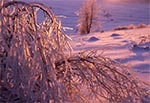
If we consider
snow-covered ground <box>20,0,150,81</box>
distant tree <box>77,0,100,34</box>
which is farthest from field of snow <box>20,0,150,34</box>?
distant tree <box>77,0,100,34</box>

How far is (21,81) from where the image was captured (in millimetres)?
3416

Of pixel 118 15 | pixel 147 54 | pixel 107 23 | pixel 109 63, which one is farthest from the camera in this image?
pixel 118 15

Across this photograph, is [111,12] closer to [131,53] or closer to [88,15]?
[88,15]

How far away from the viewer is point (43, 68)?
3.41m

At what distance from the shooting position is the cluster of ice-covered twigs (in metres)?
3.40

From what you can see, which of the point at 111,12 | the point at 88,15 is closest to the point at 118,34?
the point at 88,15

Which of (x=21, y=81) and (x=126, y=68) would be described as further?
(x=126, y=68)

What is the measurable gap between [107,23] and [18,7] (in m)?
18.2

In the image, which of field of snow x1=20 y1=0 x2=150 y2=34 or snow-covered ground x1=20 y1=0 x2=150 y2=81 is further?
field of snow x1=20 y1=0 x2=150 y2=34

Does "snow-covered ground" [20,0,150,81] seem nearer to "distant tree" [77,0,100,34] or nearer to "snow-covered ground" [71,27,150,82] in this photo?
"snow-covered ground" [71,27,150,82]

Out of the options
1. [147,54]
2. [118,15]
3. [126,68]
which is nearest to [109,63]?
[126,68]

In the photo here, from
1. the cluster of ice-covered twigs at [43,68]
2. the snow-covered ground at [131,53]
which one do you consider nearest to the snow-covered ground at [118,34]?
the snow-covered ground at [131,53]

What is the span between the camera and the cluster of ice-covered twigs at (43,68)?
11.2 feet

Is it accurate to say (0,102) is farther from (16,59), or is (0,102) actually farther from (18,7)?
(18,7)
